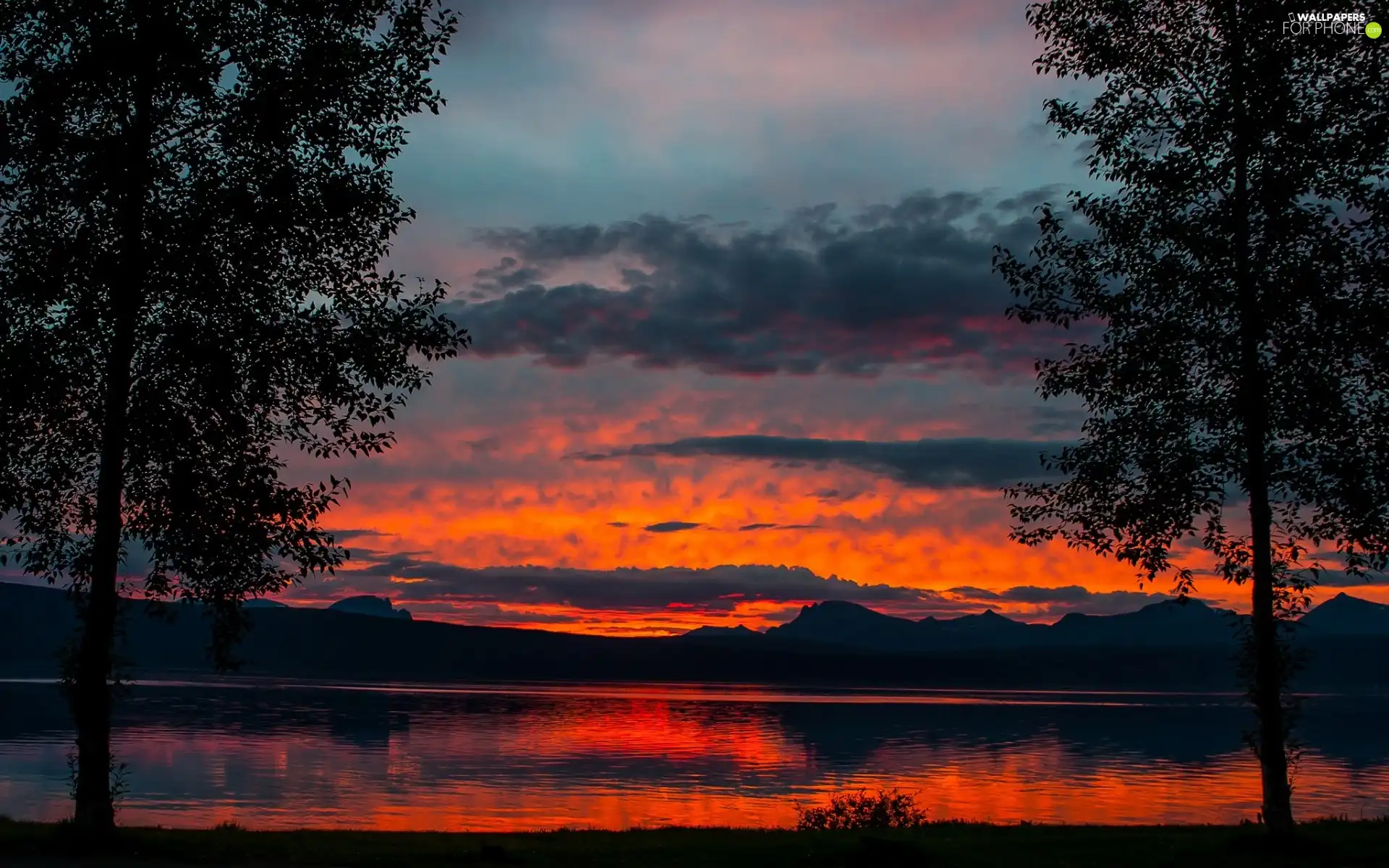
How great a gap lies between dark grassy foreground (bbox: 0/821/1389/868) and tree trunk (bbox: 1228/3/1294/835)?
1.80 metres

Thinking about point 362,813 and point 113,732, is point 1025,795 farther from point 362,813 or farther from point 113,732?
point 113,732

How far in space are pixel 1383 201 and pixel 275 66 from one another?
2577cm

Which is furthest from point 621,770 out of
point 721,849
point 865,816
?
point 721,849

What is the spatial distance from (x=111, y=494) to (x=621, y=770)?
66.9 metres

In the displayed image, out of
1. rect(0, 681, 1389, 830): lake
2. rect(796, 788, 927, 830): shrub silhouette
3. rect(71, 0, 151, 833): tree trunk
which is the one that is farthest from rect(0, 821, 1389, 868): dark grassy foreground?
rect(796, 788, 927, 830): shrub silhouette

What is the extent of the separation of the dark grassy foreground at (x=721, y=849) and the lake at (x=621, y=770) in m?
4.00

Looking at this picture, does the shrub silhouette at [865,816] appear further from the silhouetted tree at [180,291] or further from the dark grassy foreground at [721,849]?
the silhouetted tree at [180,291]

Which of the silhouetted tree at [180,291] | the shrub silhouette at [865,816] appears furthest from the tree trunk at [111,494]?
the shrub silhouette at [865,816]

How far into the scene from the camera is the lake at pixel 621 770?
6375cm

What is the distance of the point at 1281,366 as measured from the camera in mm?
A: 29875

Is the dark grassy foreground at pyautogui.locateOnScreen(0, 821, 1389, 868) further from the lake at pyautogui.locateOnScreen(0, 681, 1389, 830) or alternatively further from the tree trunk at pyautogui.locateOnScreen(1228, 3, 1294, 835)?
the lake at pyautogui.locateOnScreen(0, 681, 1389, 830)

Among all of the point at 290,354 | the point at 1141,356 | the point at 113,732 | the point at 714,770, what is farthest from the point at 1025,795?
the point at 113,732

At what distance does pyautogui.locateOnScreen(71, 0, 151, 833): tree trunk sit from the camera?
27.4 metres

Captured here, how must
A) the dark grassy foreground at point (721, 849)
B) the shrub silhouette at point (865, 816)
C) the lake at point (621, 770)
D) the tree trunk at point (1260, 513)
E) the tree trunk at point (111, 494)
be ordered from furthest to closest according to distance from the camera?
the lake at point (621, 770)
the shrub silhouette at point (865, 816)
the tree trunk at point (1260, 513)
the tree trunk at point (111, 494)
the dark grassy foreground at point (721, 849)
